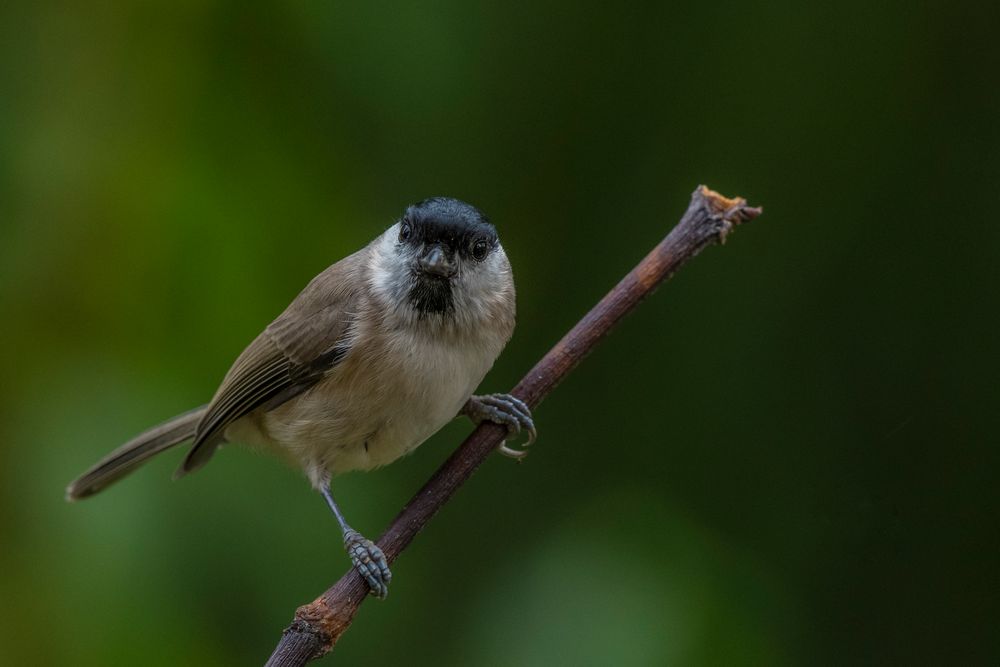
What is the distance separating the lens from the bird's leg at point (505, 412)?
2.80 metres

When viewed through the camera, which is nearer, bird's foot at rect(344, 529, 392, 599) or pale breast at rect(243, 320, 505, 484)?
bird's foot at rect(344, 529, 392, 599)

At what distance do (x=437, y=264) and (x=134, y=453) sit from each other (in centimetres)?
106

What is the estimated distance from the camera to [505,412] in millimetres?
2871

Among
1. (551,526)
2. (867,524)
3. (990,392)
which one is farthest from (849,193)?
(551,526)

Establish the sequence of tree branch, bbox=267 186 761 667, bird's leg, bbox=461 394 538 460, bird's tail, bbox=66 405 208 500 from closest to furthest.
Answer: tree branch, bbox=267 186 761 667 < bird's leg, bbox=461 394 538 460 < bird's tail, bbox=66 405 208 500

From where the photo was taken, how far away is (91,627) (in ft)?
8.89

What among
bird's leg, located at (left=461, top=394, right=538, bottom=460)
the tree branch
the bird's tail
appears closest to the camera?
the tree branch

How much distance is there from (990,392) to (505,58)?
1554mm

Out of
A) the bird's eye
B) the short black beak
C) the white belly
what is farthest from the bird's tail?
the bird's eye

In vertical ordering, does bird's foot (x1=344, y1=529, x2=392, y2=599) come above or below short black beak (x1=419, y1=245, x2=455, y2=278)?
below

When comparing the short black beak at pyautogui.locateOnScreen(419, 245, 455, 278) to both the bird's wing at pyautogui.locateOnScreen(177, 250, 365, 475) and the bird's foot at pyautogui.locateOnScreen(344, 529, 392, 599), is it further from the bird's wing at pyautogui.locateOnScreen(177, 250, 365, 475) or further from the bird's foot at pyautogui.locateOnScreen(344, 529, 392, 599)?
the bird's foot at pyautogui.locateOnScreen(344, 529, 392, 599)

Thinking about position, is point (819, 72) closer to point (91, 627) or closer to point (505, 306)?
point (505, 306)

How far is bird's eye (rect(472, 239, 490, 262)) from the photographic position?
2.90 metres

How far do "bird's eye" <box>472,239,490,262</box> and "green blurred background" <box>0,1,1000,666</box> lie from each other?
349 mm
